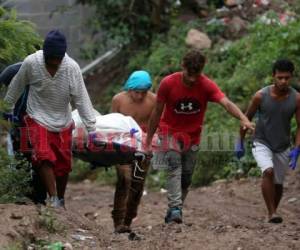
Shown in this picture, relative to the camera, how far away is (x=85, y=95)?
8.38 m

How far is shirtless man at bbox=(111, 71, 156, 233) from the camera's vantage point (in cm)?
906

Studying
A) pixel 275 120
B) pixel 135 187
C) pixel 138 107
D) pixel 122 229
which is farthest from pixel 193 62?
pixel 122 229

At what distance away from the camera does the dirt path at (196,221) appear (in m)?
7.49

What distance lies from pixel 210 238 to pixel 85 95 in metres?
1.76

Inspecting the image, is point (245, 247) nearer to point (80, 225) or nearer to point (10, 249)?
point (80, 225)

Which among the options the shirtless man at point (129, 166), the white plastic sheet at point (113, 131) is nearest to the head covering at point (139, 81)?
the shirtless man at point (129, 166)

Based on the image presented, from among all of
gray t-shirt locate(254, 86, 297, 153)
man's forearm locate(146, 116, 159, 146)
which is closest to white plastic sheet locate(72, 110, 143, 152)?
man's forearm locate(146, 116, 159, 146)

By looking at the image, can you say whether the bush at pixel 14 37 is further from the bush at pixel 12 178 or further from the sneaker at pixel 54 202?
the sneaker at pixel 54 202

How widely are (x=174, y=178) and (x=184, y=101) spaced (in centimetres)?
81

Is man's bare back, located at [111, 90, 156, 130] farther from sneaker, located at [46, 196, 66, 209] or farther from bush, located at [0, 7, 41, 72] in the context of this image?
bush, located at [0, 7, 41, 72]

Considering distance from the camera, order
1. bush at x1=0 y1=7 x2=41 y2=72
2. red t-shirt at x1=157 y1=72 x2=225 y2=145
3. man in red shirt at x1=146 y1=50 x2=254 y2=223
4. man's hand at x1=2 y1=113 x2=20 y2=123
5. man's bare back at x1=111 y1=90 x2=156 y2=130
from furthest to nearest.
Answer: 1. man's bare back at x1=111 y1=90 x2=156 y2=130
2. red t-shirt at x1=157 y1=72 x2=225 y2=145
3. man in red shirt at x1=146 y1=50 x2=254 y2=223
4. man's hand at x1=2 y1=113 x2=20 y2=123
5. bush at x1=0 y1=7 x2=41 y2=72

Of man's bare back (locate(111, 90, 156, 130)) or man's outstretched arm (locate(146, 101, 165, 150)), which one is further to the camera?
man's bare back (locate(111, 90, 156, 130))

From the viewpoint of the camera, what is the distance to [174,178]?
29.3ft

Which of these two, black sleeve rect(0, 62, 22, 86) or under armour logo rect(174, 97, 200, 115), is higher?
black sleeve rect(0, 62, 22, 86)
